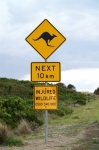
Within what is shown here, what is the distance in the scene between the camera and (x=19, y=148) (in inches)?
572

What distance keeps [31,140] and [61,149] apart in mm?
2752

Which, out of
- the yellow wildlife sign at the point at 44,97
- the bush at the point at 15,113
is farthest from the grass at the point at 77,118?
the yellow wildlife sign at the point at 44,97

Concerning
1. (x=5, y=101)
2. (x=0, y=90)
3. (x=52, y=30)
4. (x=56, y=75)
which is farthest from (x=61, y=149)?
(x=0, y=90)

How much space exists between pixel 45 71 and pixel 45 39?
97 cm

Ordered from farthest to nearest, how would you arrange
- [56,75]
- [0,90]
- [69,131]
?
[0,90] < [69,131] < [56,75]

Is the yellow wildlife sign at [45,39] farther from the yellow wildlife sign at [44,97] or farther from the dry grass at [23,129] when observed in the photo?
the dry grass at [23,129]

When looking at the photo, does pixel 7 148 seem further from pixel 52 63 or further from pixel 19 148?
pixel 52 63

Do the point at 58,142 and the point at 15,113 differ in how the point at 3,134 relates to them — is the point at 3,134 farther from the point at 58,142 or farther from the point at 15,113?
the point at 15,113

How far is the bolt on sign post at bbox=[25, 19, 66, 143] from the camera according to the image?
1542cm

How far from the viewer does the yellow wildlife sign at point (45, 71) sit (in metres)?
15.4

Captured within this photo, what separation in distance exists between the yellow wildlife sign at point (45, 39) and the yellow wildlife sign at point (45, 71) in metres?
0.28

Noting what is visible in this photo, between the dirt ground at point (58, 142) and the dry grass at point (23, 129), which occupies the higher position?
the dry grass at point (23, 129)

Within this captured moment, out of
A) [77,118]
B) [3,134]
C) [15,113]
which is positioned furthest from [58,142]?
[77,118]

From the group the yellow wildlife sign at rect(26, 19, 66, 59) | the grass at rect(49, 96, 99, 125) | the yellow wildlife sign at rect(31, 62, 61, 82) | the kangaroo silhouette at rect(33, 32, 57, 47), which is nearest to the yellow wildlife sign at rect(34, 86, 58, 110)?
the yellow wildlife sign at rect(31, 62, 61, 82)
